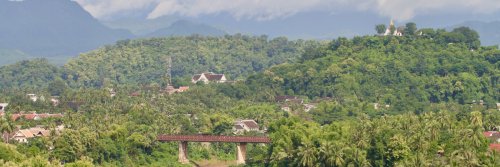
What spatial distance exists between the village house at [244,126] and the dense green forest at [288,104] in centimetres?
82

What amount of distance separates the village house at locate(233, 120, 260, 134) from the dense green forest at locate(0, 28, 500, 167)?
823 mm

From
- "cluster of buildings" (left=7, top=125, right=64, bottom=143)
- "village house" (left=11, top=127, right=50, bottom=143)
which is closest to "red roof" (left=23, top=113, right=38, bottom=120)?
"cluster of buildings" (left=7, top=125, right=64, bottom=143)

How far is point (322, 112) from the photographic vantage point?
354ft

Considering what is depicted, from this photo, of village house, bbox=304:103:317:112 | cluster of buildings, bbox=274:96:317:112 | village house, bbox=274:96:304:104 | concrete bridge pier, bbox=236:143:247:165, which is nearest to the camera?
concrete bridge pier, bbox=236:143:247:165

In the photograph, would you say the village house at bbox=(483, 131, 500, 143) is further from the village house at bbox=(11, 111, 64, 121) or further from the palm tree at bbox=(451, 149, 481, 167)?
the village house at bbox=(11, 111, 64, 121)

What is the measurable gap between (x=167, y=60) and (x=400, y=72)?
6410 cm

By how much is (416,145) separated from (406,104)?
43.7 m

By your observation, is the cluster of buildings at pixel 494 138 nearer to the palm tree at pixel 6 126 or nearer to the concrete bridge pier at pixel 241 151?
the concrete bridge pier at pixel 241 151

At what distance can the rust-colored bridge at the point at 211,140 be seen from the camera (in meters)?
85.4

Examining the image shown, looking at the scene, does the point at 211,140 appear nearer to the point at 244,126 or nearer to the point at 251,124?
the point at 244,126

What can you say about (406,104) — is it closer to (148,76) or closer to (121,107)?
(121,107)

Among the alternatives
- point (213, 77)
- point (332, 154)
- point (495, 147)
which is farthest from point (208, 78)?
point (332, 154)

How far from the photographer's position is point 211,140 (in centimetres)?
8644

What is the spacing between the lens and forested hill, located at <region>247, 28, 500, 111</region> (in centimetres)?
11906
